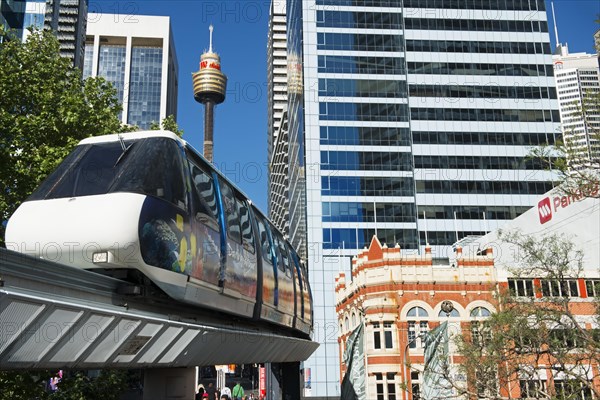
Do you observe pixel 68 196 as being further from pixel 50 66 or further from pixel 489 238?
pixel 489 238

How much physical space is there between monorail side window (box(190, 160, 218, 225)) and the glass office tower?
59.7 m

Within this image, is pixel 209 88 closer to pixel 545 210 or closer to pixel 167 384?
pixel 545 210

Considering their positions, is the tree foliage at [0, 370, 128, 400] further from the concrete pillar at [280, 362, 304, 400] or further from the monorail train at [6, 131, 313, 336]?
the monorail train at [6, 131, 313, 336]

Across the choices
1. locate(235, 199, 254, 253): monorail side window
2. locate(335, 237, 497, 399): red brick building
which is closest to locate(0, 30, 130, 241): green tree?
locate(235, 199, 254, 253): monorail side window

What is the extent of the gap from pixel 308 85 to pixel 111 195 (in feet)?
225

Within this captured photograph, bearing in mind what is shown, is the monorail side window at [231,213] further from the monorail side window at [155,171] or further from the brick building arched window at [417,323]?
the brick building arched window at [417,323]

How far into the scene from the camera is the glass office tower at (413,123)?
72.2 meters

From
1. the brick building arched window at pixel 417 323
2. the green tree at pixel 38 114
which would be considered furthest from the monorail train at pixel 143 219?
the brick building arched window at pixel 417 323

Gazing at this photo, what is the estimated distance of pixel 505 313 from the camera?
74.7 feet

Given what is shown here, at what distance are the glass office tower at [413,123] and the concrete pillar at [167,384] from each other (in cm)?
5812

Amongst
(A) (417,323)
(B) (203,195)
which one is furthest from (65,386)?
(A) (417,323)

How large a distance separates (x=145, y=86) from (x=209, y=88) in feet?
83.0

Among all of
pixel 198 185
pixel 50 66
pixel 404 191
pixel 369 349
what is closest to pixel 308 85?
pixel 404 191

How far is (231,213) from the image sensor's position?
40.1 ft
